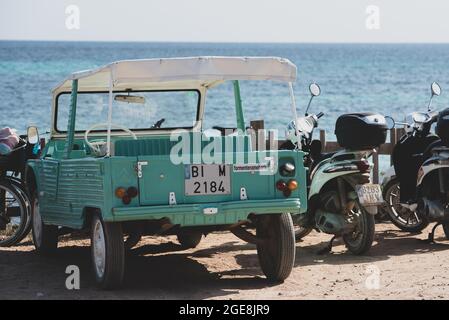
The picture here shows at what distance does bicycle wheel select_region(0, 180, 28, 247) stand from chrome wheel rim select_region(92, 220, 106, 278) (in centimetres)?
250

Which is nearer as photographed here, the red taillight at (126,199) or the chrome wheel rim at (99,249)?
the red taillight at (126,199)

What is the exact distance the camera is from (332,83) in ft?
216

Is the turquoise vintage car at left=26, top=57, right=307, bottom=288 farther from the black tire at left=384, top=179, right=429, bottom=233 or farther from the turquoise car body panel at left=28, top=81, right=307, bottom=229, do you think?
the black tire at left=384, top=179, right=429, bottom=233

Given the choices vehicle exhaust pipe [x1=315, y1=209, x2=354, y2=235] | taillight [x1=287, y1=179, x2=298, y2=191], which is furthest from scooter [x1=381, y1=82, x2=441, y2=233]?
taillight [x1=287, y1=179, x2=298, y2=191]

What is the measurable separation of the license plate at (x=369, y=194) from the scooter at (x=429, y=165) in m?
0.94

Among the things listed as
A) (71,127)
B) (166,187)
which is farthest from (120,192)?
(71,127)

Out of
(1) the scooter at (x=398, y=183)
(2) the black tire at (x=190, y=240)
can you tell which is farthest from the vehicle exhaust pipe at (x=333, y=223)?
(2) the black tire at (x=190, y=240)

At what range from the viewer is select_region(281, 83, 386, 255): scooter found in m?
10.6

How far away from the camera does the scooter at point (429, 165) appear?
36.4 ft

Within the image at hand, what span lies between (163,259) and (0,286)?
201 centimetres

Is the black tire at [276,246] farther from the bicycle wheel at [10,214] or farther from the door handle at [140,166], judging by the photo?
the bicycle wheel at [10,214]

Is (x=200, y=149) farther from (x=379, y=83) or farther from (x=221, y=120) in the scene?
(x=379, y=83)

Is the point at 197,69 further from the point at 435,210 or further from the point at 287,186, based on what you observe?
the point at 435,210

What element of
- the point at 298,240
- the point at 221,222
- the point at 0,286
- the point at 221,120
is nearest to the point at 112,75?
the point at 221,222
